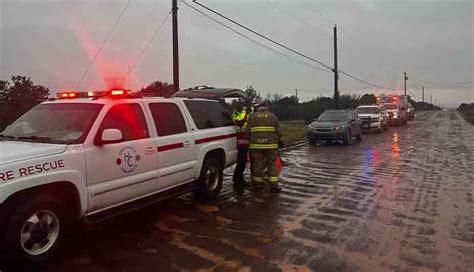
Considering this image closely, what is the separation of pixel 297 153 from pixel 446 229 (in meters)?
11.2

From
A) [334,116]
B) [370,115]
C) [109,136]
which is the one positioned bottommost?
[370,115]

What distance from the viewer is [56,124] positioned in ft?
20.5

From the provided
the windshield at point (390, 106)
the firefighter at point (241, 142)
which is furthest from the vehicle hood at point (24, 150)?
the windshield at point (390, 106)

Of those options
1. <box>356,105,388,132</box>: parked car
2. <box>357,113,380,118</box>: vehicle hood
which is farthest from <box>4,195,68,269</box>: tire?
<box>357,113,380,118</box>: vehicle hood

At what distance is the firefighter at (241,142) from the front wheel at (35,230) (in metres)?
4.93

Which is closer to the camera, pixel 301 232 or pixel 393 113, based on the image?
pixel 301 232

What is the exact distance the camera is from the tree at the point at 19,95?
18.3 meters

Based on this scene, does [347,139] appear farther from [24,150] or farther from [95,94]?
[24,150]

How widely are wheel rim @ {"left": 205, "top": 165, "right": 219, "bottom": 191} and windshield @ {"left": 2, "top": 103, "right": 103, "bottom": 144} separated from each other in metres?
2.85

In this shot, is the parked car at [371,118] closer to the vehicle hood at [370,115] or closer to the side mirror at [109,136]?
the vehicle hood at [370,115]

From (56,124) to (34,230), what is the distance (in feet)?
5.18

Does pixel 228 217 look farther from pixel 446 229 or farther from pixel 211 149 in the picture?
pixel 446 229

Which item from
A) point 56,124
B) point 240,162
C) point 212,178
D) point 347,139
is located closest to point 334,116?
point 347,139

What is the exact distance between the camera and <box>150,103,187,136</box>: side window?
7301mm
